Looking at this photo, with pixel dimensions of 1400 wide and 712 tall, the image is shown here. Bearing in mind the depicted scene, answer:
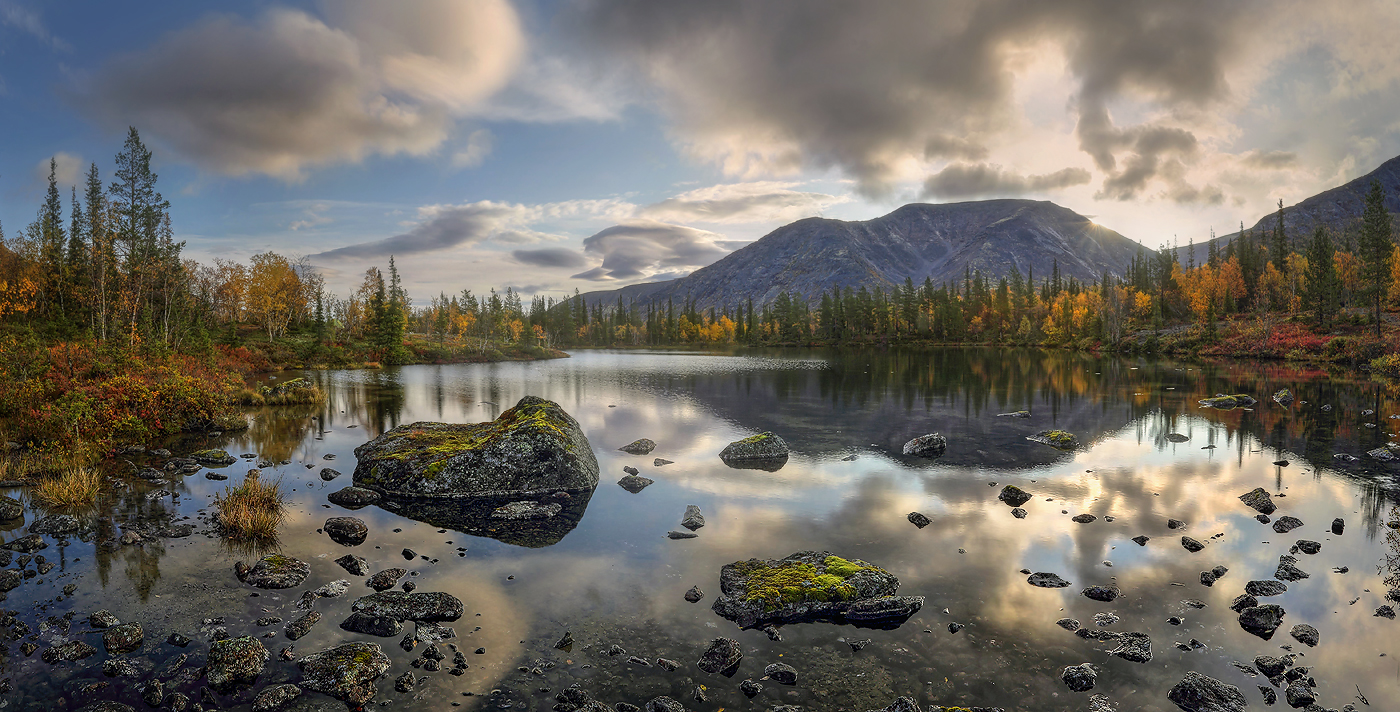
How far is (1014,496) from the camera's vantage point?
1791 cm

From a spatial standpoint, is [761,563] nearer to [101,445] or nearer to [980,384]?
[101,445]

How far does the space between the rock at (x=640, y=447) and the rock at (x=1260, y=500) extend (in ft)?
67.9

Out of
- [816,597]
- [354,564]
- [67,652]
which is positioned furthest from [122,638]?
[816,597]

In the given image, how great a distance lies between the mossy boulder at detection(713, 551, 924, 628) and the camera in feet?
34.5

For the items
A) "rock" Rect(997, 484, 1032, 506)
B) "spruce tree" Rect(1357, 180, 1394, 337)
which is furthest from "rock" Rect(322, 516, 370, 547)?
"spruce tree" Rect(1357, 180, 1394, 337)

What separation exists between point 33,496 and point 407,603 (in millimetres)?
15603

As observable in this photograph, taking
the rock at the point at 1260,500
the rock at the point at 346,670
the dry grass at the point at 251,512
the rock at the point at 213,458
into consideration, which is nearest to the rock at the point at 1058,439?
the rock at the point at 1260,500

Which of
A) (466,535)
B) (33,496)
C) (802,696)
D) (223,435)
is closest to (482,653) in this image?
(802,696)

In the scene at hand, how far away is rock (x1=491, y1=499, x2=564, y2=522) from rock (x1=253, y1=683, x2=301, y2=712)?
801 centimetres

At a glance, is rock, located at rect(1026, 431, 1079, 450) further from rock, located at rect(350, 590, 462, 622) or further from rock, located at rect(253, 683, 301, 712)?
rock, located at rect(253, 683, 301, 712)

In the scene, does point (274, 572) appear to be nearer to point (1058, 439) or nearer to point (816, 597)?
point (816, 597)

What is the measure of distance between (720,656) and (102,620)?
1062 cm

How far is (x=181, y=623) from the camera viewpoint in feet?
32.5

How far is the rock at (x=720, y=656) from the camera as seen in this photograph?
887 centimetres
